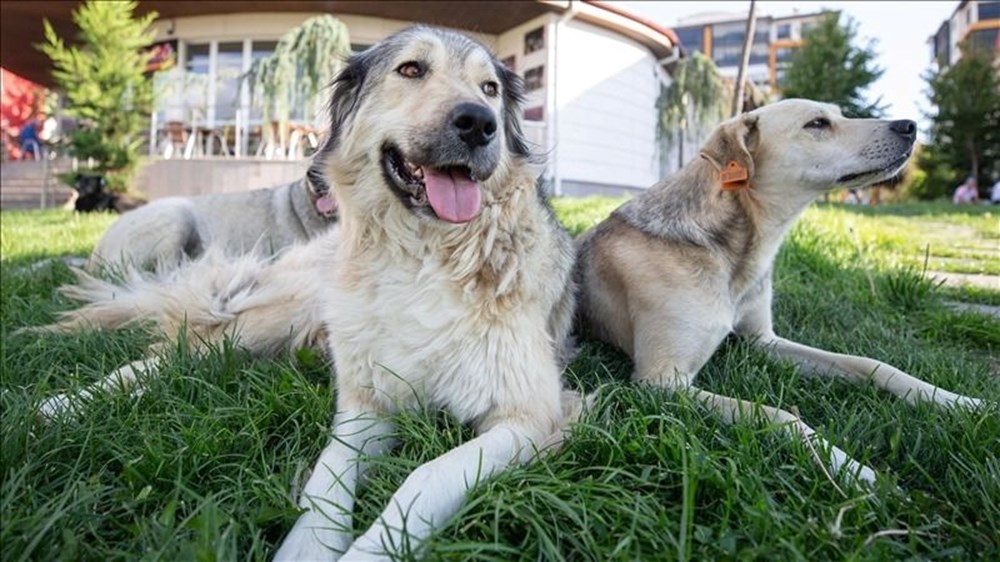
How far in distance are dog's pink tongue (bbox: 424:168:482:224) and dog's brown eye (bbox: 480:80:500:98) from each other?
501 millimetres

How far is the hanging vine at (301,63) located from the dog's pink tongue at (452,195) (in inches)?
495

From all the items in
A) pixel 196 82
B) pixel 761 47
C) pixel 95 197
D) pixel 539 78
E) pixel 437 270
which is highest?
pixel 761 47

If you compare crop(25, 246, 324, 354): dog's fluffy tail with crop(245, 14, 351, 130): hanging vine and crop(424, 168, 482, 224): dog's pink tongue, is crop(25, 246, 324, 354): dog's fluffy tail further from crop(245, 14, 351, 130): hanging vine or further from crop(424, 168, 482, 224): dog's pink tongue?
crop(245, 14, 351, 130): hanging vine

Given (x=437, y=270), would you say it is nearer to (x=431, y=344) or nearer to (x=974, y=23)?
(x=431, y=344)

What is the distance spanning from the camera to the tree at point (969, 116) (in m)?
30.2

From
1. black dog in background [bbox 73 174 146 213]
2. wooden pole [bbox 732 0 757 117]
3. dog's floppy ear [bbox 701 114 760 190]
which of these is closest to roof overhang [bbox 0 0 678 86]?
wooden pole [bbox 732 0 757 117]

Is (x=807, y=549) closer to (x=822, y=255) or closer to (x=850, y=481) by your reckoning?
(x=850, y=481)

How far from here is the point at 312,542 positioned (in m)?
1.48

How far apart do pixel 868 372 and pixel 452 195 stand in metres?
1.74

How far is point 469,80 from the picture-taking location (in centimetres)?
239

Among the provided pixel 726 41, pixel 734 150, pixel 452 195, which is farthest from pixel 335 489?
pixel 726 41

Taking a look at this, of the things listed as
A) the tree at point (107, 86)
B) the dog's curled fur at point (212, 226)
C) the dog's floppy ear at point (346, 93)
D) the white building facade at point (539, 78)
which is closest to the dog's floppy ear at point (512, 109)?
the dog's floppy ear at point (346, 93)

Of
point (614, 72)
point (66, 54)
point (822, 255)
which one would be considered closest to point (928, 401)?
point (822, 255)

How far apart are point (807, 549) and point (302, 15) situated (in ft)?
66.8
